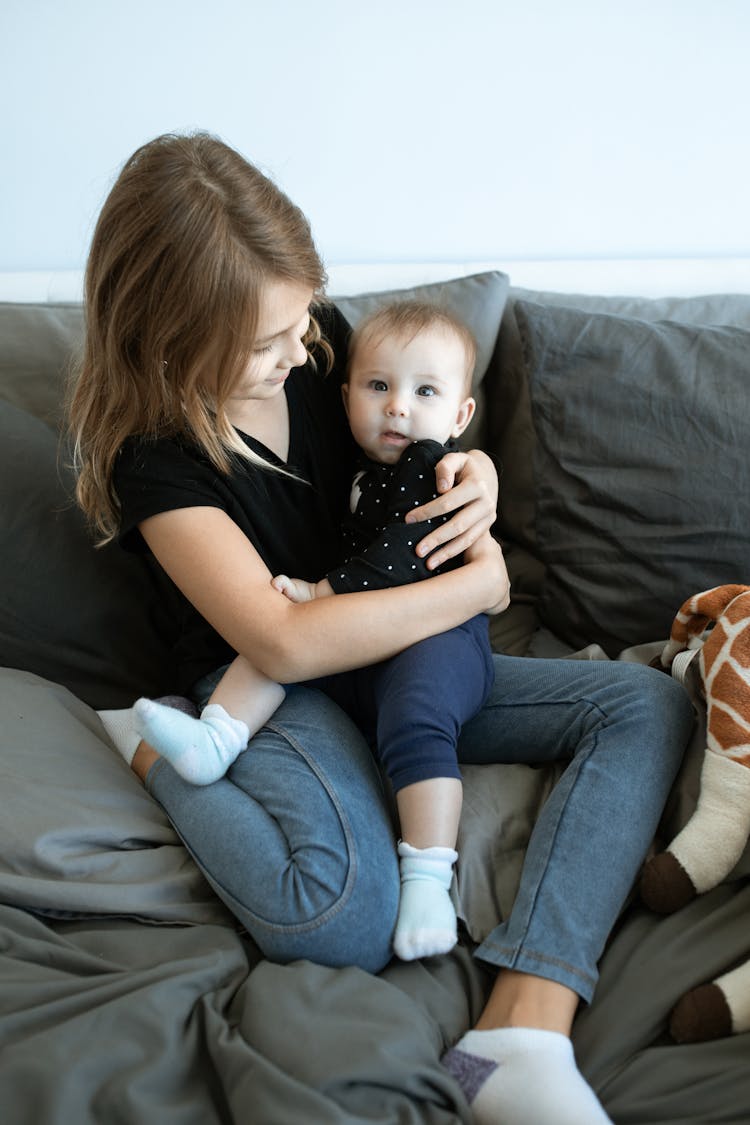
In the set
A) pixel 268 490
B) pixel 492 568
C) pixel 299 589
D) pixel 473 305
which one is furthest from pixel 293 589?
pixel 473 305

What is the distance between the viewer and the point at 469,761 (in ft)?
4.17

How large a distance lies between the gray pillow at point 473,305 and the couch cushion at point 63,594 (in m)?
0.55

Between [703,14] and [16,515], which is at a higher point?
[703,14]

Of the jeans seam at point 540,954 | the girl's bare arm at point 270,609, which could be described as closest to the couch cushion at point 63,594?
the girl's bare arm at point 270,609

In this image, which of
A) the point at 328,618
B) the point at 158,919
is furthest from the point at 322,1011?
the point at 328,618

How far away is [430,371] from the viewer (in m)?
1.31

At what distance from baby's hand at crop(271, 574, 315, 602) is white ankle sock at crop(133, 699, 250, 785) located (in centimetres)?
18

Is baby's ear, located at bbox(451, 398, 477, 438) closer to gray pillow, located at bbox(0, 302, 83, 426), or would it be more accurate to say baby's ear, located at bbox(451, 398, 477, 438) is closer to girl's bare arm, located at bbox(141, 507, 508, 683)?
girl's bare arm, located at bbox(141, 507, 508, 683)

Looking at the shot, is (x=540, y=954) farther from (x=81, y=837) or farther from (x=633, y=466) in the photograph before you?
(x=633, y=466)

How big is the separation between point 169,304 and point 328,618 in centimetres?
41

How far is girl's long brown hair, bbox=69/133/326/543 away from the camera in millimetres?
1064

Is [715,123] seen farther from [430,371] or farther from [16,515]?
[16,515]

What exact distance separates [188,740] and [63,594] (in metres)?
0.38

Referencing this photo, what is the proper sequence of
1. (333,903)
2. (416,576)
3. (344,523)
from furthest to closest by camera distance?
(344,523) < (416,576) < (333,903)
